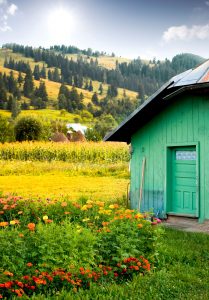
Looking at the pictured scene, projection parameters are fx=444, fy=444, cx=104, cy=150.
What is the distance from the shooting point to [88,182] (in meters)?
22.5

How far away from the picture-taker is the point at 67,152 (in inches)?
1243

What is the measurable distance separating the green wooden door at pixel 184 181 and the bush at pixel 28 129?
3821 cm

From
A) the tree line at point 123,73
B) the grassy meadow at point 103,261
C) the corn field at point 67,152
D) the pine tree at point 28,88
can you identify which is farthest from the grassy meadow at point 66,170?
the tree line at point 123,73

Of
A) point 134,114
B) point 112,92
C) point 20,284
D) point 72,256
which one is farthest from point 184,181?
point 112,92

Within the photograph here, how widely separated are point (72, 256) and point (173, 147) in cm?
768

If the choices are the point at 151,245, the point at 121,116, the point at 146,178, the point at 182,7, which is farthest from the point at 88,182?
the point at 121,116

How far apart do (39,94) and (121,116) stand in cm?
2537

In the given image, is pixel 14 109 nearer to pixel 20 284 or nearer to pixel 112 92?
pixel 112 92

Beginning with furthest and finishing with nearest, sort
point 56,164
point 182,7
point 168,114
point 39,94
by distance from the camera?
point 39,94 → point 182,7 → point 56,164 → point 168,114

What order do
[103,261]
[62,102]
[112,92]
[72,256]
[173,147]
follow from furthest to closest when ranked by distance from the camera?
[112,92] → [62,102] → [173,147] → [103,261] → [72,256]

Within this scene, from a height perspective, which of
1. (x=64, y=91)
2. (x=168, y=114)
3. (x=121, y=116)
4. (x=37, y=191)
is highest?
(x=64, y=91)

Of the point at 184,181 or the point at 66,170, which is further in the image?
the point at 66,170

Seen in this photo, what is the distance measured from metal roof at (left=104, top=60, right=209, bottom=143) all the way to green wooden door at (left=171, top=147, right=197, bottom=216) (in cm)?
143

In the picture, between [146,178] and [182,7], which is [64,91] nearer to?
[182,7]
